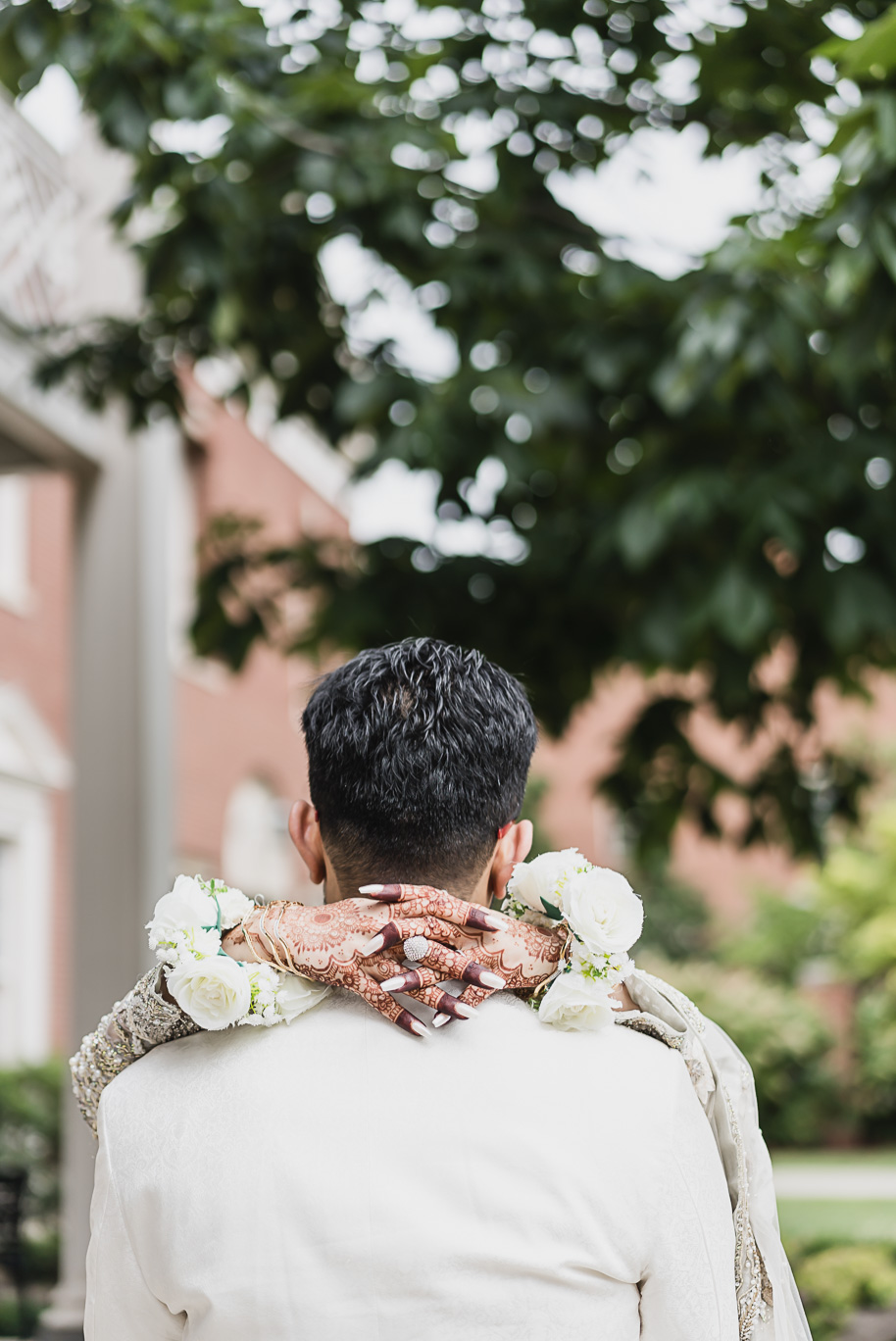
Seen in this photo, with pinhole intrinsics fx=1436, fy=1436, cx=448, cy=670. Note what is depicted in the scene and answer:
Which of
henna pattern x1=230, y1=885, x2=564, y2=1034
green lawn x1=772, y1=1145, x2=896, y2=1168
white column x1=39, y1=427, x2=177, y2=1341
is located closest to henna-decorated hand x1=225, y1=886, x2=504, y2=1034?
henna pattern x1=230, y1=885, x2=564, y2=1034

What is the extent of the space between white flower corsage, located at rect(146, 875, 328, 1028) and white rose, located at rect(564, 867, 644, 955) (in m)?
0.27

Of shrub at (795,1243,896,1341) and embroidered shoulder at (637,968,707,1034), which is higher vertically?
embroidered shoulder at (637,968,707,1034)

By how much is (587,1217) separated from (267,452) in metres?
13.5

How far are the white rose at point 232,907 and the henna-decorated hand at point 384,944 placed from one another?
0.29ft

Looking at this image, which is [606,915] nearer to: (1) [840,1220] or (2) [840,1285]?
(2) [840,1285]

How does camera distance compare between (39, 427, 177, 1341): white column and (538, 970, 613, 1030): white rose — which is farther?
(39, 427, 177, 1341): white column

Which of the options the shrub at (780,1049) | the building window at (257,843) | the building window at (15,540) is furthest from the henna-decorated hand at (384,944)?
the shrub at (780,1049)

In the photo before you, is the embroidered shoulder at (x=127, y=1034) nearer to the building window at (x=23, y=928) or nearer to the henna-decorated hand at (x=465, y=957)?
the henna-decorated hand at (x=465, y=957)

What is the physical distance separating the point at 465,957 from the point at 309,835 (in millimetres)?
265

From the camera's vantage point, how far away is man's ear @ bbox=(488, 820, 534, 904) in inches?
61.2

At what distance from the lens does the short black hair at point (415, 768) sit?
148cm

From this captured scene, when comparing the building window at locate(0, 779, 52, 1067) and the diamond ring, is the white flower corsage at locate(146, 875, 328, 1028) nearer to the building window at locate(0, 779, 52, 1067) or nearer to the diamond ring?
the diamond ring

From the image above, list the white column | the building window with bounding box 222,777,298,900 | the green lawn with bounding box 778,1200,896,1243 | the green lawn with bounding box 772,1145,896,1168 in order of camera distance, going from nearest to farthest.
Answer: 1. the white column
2. the green lawn with bounding box 778,1200,896,1243
3. the building window with bounding box 222,777,298,900
4. the green lawn with bounding box 772,1145,896,1168

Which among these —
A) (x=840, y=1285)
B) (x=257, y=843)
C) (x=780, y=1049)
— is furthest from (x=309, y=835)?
(x=780, y=1049)
